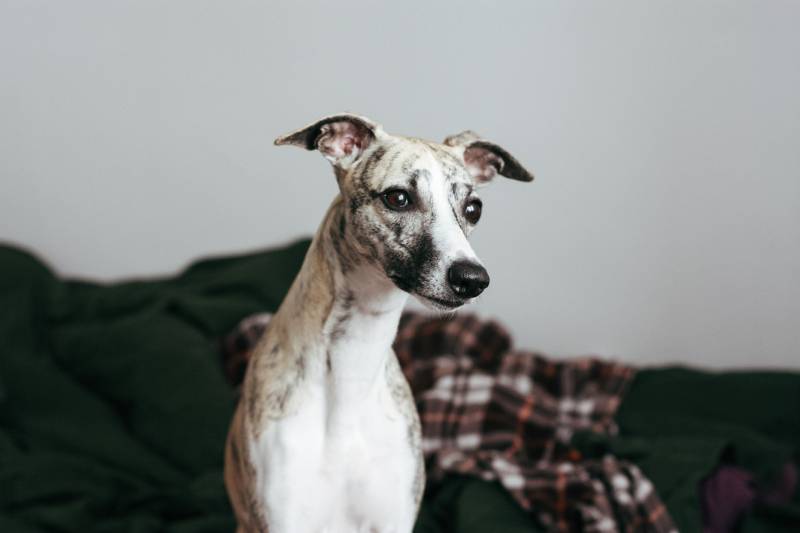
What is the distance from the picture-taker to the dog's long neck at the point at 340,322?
1.19 metres

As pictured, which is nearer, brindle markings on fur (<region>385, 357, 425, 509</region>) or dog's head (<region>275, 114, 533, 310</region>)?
dog's head (<region>275, 114, 533, 310</region>)

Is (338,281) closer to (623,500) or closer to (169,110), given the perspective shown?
(623,500)

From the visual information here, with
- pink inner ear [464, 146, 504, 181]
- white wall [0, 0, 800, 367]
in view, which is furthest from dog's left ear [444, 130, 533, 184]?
white wall [0, 0, 800, 367]

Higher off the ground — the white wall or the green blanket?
the white wall

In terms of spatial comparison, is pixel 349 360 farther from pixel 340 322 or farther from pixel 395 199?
pixel 395 199

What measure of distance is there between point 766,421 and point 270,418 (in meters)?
1.61

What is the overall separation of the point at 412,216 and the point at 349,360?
23 cm

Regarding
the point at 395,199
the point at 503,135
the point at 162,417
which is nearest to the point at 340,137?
the point at 395,199

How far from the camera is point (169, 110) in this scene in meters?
2.76

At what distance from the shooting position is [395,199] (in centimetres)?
114

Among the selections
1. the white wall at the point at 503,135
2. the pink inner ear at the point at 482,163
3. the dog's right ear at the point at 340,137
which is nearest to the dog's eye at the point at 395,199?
the dog's right ear at the point at 340,137

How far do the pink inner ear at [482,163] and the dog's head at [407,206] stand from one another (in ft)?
0.32

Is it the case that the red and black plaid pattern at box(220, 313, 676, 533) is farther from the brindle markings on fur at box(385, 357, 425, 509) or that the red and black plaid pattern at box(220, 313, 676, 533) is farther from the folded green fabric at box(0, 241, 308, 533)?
the brindle markings on fur at box(385, 357, 425, 509)

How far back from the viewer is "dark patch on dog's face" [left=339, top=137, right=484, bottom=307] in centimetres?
108
